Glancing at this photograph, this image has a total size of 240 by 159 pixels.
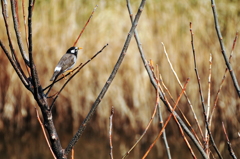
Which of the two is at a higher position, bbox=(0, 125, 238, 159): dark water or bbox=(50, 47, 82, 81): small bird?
bbox=(50, 47, 82, 81): small bird

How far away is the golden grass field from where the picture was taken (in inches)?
216

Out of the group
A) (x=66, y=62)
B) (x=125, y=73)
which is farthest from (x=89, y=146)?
(x=66, y=62)

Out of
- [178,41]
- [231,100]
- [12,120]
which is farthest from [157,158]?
[12,120]

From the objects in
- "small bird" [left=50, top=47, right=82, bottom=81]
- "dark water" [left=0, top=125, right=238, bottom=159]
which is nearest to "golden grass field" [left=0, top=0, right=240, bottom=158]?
"dark water" [left=0, top=125, right=238, bottom=159]

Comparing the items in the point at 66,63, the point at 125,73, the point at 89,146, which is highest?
the point at 125,73

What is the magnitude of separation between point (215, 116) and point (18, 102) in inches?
92.5

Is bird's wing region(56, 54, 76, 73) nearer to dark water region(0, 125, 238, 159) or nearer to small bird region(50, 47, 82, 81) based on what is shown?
small bird region(50, 47, 82, 81)

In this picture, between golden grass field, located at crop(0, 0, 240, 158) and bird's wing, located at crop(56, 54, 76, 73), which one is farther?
golden grass field, located at crop(0, 0, 240, 158)

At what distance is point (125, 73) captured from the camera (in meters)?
5.62

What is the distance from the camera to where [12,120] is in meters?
5.75

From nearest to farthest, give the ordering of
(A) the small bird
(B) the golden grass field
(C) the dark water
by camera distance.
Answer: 1. (A) the small bird
2. (C) the dark water
3. (B) the golden grass field

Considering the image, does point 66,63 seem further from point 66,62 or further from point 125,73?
point 125,73

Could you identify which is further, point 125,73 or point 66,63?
point 125,73

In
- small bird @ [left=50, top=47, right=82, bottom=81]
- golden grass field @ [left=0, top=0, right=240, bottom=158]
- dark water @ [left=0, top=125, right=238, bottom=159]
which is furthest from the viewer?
golden grass field @ [left=0, top=0, right=240, bottom=158]
